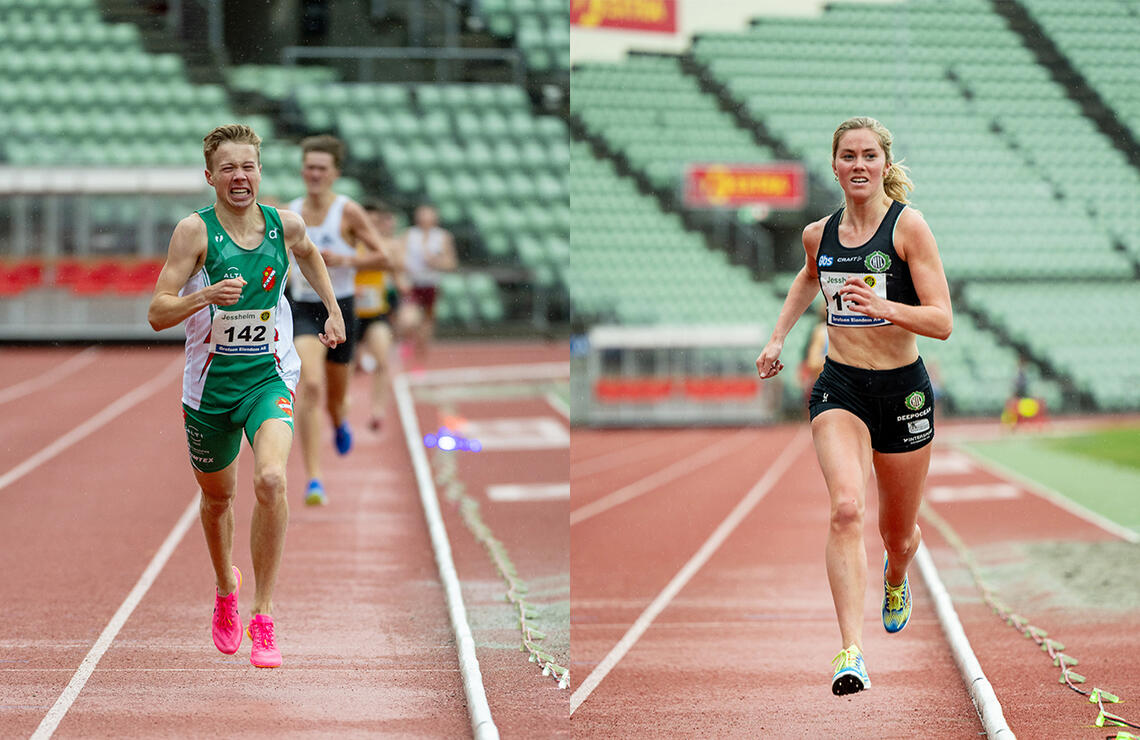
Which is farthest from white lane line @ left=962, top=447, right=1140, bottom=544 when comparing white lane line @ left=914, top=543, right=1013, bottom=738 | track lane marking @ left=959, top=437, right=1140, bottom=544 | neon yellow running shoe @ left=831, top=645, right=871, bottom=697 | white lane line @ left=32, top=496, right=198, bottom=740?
neon yellow running shoe @ left=831, top=645, right=871, bottom=697

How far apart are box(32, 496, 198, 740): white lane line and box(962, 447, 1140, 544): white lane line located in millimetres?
6554

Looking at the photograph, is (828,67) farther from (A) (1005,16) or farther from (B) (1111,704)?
(B) (1111,704)

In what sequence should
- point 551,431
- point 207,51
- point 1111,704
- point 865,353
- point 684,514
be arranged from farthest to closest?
1. point 207,51
2. point 551,431
3. point 684,514
4. point 1111,704
5. point 865,353

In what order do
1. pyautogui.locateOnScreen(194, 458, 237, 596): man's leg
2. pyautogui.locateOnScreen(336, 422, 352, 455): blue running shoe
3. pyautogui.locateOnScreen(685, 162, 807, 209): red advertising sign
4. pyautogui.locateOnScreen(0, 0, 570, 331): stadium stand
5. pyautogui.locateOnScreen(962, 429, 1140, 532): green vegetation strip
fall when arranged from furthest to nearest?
pyautogui.locateOnScreen(685, 162, 807, 209): red advertising sign, pyautogui.locateOnScreen(0, 0, 570, 331): stadium stand, pyautogui.locateOnScreen(962, 429, 1140, 532): green vegetation strip, pyautogui.locateOnScreen(336, 422, 352, 455): blue running shoe, pyautogui.locateOnScreen(194, 458, 237, 596): man's leg

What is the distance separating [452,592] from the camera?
21.7 ft

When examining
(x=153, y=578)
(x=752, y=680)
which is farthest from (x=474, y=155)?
(x=752, y=680)

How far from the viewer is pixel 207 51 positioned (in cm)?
2298

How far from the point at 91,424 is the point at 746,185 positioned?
17.9m

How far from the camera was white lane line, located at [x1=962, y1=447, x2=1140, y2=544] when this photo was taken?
37.7ft

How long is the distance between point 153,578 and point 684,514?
6215 millimetres

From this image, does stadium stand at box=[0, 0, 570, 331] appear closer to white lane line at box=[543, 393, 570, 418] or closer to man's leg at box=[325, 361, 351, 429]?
white lane line at box=[543, 393, 570, 418]

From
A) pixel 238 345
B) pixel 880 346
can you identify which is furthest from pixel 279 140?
pixel 880 346

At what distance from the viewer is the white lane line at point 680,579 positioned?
5.95 meters

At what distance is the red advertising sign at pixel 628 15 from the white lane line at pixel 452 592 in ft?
57.1
